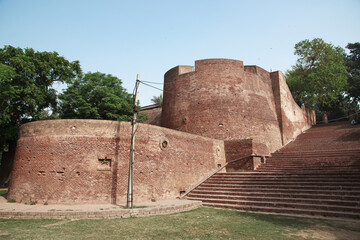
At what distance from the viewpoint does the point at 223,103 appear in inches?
683

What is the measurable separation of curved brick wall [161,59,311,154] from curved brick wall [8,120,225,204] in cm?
665

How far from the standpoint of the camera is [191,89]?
18.2 metres

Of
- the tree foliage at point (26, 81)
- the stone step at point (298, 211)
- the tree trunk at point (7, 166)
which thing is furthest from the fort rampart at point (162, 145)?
the tree trunk at point (7, 166)

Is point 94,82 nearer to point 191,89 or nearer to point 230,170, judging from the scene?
point 191,89

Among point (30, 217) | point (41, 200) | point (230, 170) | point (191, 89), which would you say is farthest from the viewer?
point (191, 89)

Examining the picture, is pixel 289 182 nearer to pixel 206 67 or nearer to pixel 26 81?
pixel 206 67

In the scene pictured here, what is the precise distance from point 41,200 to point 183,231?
259 inches

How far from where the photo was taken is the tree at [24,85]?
15883mm

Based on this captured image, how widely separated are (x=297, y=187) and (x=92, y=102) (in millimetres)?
14073

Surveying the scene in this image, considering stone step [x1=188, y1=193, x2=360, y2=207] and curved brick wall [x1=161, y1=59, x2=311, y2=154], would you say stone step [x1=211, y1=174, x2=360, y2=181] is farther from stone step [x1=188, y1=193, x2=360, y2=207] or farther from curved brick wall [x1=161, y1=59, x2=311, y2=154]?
curved brick wall [x1=161, y1=59, x2=311, y2=154]

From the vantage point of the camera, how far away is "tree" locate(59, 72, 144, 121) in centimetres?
1658

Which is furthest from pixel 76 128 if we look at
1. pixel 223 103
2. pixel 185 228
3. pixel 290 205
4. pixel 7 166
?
pixel 7 166

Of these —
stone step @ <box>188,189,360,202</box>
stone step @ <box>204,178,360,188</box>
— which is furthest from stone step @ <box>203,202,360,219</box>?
stone step @ <box>204,178,360,188</box>

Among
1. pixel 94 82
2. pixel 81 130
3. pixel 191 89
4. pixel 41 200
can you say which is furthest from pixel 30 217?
pixel 191 89
